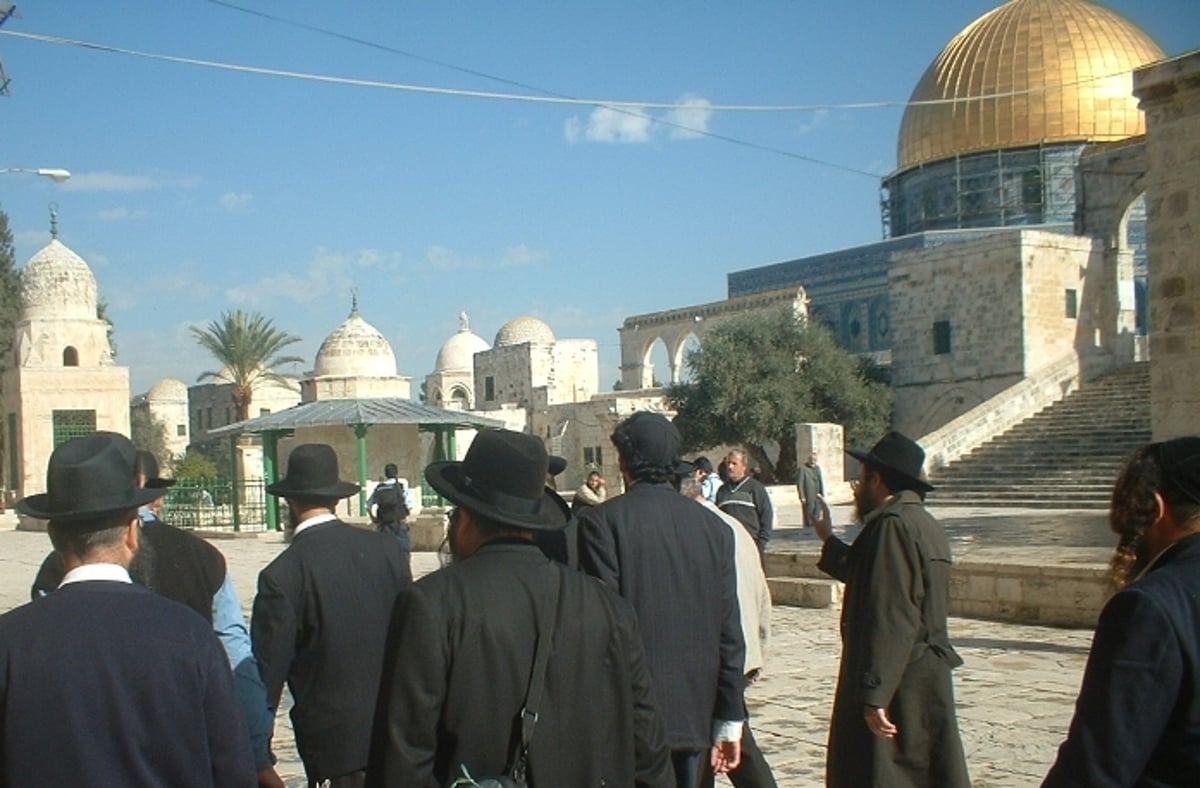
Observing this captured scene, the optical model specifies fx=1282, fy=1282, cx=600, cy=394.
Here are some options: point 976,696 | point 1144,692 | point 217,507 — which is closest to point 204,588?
point 1144,692

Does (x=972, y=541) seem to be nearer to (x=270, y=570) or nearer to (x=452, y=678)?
(x=270, y=570)

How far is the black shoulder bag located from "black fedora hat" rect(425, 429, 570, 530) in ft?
0.65

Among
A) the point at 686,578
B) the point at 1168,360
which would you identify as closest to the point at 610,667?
the point at 686,578

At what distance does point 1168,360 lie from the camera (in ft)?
37.0

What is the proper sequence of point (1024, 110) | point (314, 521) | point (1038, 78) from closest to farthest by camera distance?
point (314, 521)
point (1038, 78)
point (1024, 110)

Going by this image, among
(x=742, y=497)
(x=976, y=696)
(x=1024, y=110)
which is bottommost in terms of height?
(x=976, y=696)

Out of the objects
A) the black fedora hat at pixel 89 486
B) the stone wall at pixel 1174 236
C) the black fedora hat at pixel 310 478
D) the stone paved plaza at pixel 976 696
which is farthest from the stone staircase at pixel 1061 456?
the black fedora hat at pixel 89 486

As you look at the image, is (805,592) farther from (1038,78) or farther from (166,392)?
(166,392)

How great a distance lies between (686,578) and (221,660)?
1.56 m

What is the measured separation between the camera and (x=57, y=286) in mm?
33375

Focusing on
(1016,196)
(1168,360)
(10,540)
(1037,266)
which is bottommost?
(10,540)

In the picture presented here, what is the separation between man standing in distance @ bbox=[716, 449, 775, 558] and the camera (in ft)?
30.0

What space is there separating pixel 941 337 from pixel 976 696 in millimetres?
26859

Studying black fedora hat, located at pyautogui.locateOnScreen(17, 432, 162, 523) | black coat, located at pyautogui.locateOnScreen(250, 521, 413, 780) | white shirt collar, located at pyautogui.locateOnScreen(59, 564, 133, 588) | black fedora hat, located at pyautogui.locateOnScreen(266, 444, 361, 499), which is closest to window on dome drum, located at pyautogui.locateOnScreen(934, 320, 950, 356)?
black fedora hat, located at pyautogui.locateOnScreen(266, 444, 361, 499)
